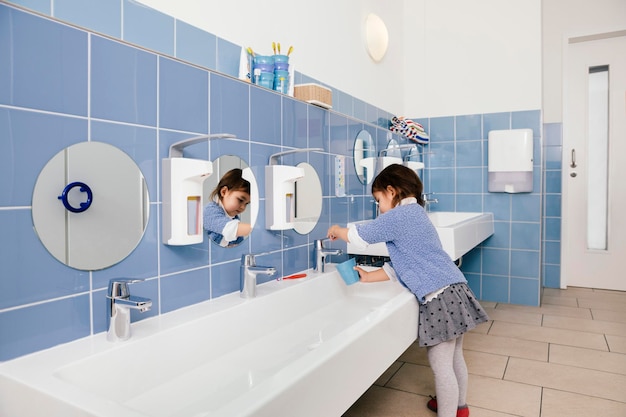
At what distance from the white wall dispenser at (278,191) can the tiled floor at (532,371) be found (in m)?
0.87

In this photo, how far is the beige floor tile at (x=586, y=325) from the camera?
9.90ft

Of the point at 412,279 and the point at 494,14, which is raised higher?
the point at 494,14

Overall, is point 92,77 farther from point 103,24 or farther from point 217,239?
point 217,239

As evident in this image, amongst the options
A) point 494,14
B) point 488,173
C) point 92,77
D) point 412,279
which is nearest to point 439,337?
point 412,279

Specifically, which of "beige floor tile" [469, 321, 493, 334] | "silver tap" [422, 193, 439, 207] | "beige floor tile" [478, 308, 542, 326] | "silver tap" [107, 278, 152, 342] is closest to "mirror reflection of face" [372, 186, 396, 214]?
"silver tap" [107, 278, 152, 342]

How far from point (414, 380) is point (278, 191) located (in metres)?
1.23

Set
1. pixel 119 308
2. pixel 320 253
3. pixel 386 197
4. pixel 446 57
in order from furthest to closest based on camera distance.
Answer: pixel 446 57, pixel 320 253, pixel 386 197, pixel 119 308

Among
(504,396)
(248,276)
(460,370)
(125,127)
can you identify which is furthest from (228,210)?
(504,396)

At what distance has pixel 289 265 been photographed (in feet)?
6.18

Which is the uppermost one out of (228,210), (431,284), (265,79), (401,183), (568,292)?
(265,79)

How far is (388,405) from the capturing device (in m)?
2.04

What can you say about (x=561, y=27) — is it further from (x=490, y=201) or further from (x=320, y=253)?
(x=320, y=253)

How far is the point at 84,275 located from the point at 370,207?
1.87 m

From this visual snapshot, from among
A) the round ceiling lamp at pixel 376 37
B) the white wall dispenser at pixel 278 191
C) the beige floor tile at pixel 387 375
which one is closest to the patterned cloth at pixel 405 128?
the round ceiling lamp at pixel 376 37
